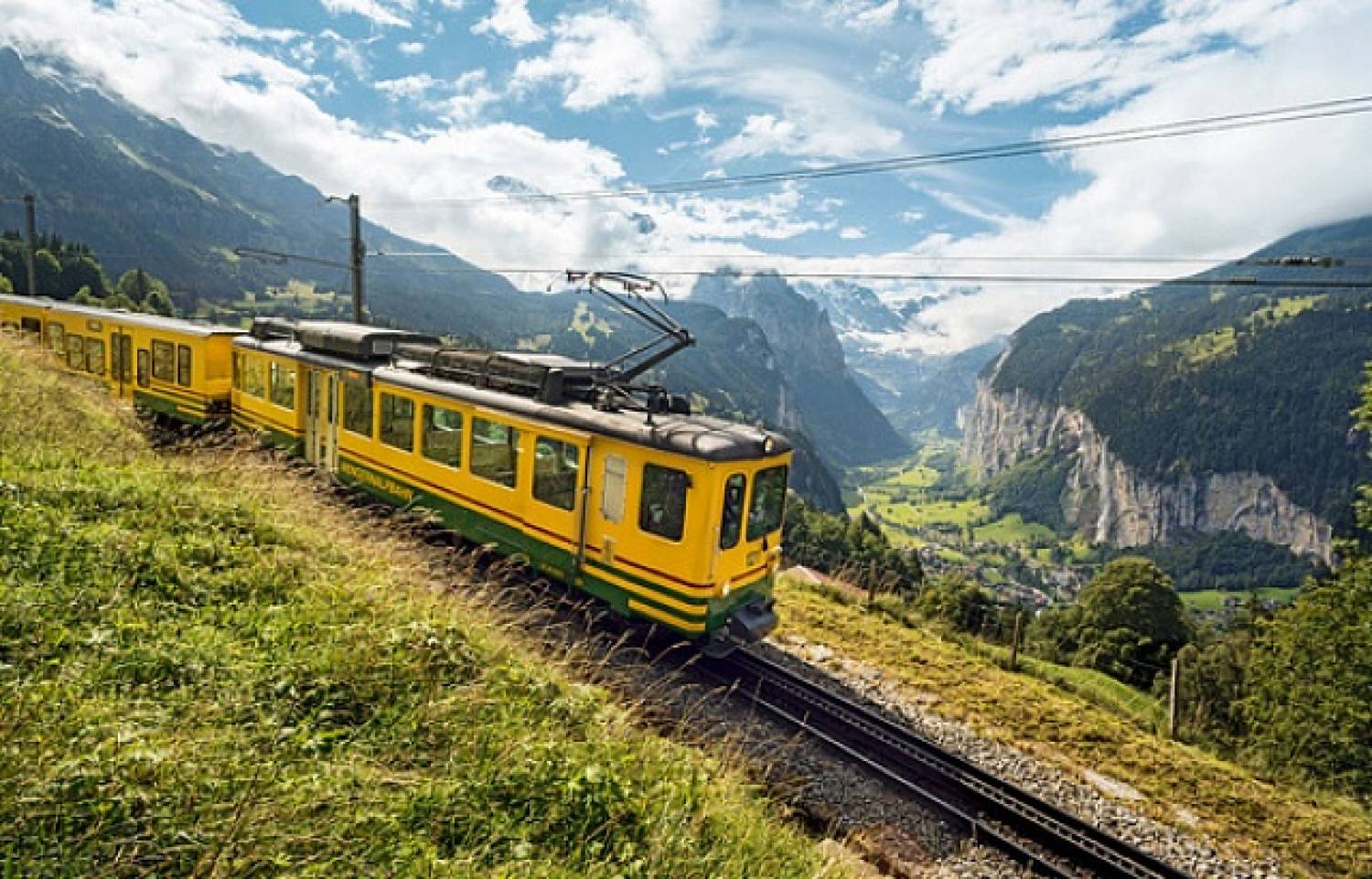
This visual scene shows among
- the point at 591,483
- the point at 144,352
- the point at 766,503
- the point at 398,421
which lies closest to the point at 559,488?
the point at 591,483

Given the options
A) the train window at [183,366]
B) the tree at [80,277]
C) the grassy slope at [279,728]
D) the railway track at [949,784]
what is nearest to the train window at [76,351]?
the train window at [183,366]

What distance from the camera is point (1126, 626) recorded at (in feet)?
128

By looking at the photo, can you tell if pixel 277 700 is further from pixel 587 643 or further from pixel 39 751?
pixel 587 643

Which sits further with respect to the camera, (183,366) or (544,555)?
(183,366)

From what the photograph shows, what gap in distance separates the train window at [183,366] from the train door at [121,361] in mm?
3174

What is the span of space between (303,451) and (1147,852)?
56.9ft

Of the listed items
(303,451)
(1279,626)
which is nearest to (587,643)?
(303,451)

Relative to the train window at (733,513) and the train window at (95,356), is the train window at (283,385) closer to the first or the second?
the train window at (95,356)

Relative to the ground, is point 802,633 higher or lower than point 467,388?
lower

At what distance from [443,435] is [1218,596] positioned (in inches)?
7681

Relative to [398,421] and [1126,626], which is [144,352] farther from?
[1126,626]

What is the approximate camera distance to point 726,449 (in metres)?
9.68

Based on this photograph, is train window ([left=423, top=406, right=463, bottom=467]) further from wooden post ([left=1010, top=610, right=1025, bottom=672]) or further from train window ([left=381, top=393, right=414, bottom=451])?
wooden post ([left=1010, top=610, right=1025, bottom=672])

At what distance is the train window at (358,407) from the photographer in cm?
1425
